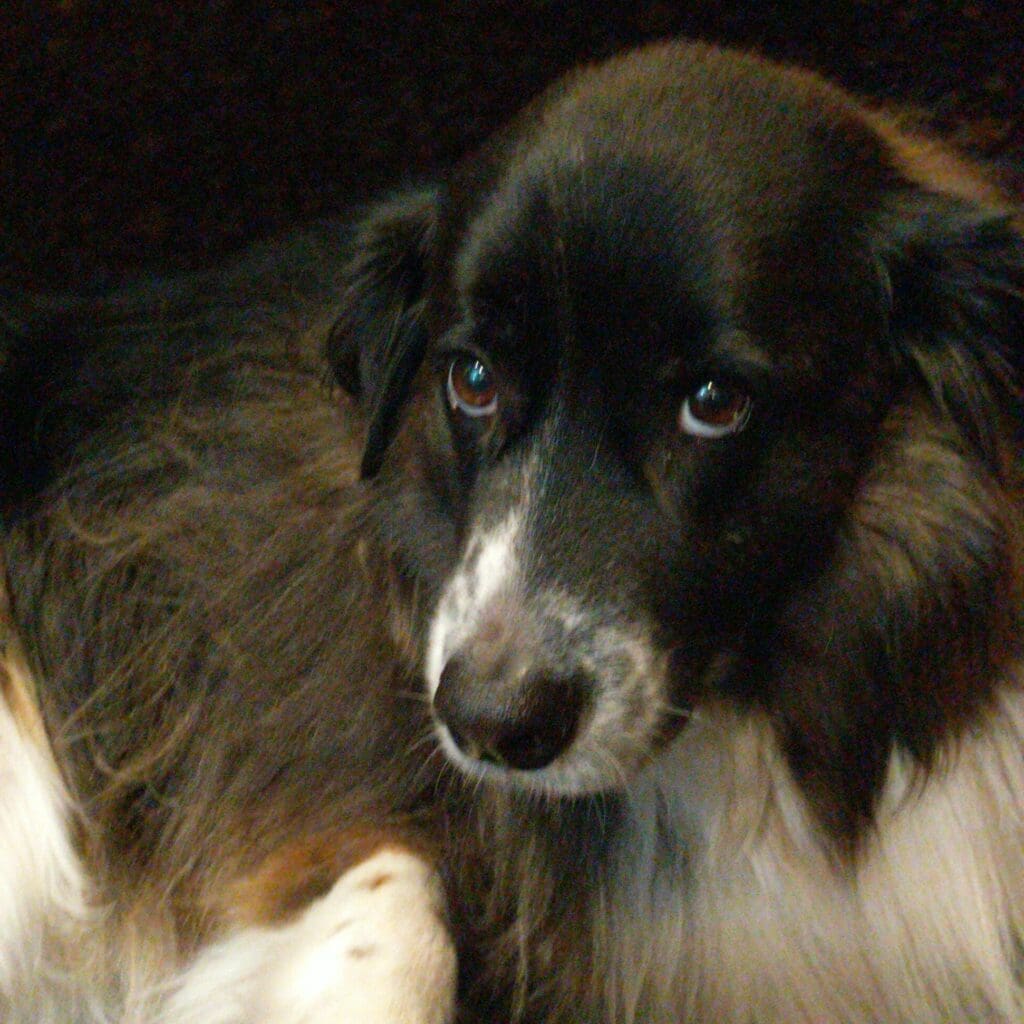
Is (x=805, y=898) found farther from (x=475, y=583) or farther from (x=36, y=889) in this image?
(x=36, y=889)

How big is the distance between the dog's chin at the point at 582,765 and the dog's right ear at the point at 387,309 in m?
0.54

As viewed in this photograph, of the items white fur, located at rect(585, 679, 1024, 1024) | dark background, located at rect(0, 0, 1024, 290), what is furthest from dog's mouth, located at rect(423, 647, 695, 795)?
dark background, located at rect(0, 0, 1024, 290)

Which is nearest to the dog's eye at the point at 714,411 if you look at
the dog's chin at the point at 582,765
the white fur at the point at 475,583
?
the white fur at the point at 475,583

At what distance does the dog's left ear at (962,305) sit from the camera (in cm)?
163

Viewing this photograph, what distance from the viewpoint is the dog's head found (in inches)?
→ 61.1

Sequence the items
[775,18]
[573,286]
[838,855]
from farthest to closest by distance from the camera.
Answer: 1. [775,18]
2. [838,855]
3. [573,286]

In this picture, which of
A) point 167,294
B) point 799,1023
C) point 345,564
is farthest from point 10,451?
point 799,1023

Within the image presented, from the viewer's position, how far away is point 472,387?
1711 millimetres

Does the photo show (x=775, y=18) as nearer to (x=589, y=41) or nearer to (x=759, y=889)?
(x=589, y=41)

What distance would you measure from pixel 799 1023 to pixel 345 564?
943 millimetres

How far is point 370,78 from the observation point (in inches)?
98.2

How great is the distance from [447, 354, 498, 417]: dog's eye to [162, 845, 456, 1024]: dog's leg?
64 centimetres

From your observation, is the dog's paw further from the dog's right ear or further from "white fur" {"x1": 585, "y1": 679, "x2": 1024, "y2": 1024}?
the dog's right ear

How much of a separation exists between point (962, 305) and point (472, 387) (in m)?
0.60
